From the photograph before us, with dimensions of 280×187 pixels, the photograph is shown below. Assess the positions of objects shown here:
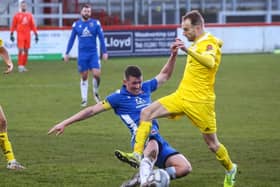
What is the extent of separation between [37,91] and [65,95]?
4.50 feet

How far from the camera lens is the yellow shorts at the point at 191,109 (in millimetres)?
9703

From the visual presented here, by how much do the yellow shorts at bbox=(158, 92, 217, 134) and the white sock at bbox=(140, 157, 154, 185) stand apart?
0.88 m

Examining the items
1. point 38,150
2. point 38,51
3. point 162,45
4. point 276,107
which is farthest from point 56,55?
point 38,150

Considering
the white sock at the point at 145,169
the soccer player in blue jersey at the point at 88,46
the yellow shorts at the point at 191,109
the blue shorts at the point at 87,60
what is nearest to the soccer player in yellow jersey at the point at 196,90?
the yellow shorts at the point at 191,109

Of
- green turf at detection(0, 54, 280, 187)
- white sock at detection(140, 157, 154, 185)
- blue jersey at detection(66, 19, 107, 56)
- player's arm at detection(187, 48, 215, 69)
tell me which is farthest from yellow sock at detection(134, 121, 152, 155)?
blue jersey at detection(66, 19, 107, 56)

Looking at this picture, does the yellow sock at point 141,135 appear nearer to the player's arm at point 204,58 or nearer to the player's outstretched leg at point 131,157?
the player's outstretched leg at point 131,157

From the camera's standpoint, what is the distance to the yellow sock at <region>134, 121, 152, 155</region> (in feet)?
30.7

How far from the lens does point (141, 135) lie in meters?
9.41

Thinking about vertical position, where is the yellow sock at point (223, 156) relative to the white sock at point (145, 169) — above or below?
below

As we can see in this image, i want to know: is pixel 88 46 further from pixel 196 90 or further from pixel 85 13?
pixel 196 90

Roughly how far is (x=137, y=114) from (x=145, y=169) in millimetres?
1352

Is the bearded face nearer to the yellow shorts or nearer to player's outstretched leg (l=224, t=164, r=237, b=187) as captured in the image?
the yellow shorts

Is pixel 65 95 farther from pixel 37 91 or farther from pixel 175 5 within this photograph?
pixel 175 5

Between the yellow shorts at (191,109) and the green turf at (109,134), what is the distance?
39.9 inches
